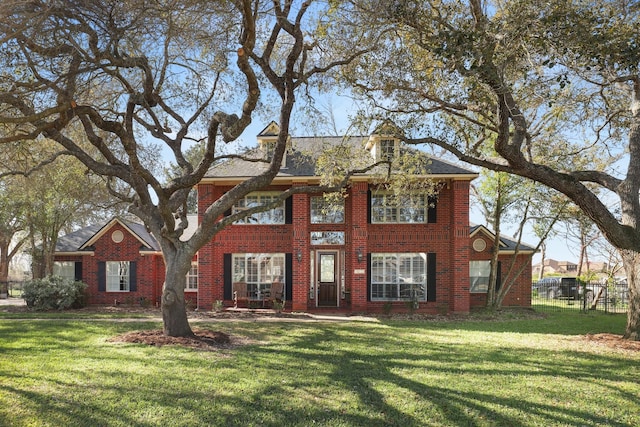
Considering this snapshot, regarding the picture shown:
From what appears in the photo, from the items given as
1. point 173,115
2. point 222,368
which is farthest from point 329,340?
point 173,115

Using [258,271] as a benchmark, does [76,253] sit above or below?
above

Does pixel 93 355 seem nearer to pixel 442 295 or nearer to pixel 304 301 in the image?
pixel 304 301

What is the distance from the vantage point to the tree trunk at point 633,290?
416 inches

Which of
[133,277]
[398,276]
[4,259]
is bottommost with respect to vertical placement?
[133,277]

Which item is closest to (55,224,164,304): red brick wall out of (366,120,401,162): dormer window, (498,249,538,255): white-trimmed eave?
(366,120,401,162): dormer window

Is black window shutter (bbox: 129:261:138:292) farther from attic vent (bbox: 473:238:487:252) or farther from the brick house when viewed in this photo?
attic vent (bbox: 473:238:487:252)

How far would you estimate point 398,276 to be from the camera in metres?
17.2

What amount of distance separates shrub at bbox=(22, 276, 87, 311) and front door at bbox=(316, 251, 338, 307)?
391 inches

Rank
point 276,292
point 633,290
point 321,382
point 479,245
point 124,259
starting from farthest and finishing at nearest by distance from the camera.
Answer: point 124,259
point 479,245
point 276,292
point 633,290
point 321,382

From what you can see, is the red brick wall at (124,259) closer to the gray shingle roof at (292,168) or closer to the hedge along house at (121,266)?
the hedge along house at (121,266)

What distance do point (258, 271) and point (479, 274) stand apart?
31.5 ft

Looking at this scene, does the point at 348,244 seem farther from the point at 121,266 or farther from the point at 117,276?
the point at 117,276

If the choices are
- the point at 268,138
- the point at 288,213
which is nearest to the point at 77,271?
the point at 288,213

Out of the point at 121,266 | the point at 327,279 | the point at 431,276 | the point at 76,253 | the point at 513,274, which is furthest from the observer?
the point at 76,253
